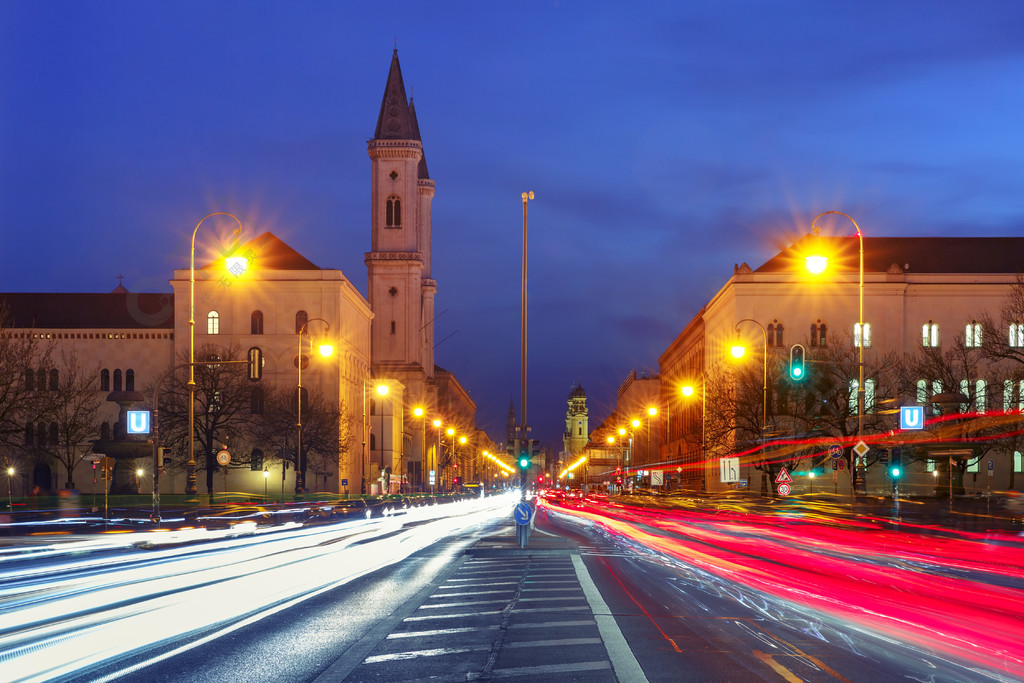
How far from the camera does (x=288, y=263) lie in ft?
395

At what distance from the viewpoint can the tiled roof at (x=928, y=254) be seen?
376 ft

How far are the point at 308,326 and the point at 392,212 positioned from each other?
3734 cm

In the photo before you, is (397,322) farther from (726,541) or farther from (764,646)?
(764,646)

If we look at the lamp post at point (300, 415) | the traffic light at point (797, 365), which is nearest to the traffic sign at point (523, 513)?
the traffic light at point (797, 365)

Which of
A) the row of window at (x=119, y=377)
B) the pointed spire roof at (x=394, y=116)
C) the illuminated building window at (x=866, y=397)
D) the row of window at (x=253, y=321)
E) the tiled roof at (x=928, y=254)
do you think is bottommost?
the illuminated building window at (x=866, y=397)

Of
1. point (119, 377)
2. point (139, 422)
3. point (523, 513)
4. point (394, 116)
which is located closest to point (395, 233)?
point (394, 116)

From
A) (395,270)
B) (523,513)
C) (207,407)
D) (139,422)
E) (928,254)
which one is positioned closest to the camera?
(523,513)

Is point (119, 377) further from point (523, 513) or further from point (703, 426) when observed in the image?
point (523, 513)

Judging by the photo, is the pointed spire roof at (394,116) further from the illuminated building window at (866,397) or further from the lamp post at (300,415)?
the illuminated building window at (866,397)

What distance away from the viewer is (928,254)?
119 metres

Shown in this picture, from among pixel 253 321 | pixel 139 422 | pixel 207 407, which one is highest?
pixel 253 321

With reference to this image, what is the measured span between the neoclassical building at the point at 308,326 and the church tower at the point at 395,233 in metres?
0.17

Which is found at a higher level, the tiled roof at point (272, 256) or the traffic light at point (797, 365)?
the tiled roof at point (272, 256)

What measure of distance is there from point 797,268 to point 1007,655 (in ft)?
330
